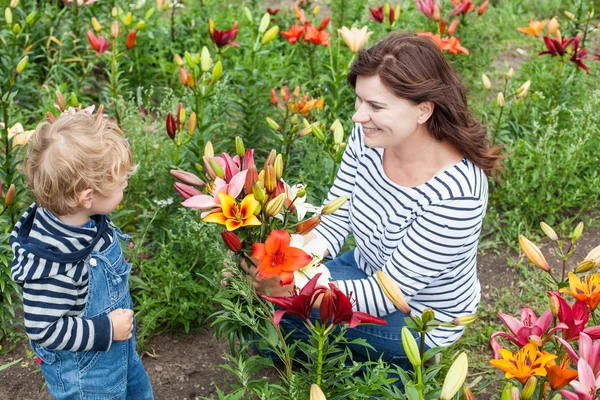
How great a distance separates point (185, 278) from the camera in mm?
2629

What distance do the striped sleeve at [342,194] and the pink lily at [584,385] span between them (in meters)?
1.17

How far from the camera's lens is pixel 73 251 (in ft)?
5.54

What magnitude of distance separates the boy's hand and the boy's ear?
308 mm

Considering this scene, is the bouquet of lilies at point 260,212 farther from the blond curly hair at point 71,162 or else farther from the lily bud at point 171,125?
the lily bud at point 171,125

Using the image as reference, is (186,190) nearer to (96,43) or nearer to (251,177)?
(251,177)

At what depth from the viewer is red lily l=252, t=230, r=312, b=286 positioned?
5.27 feet

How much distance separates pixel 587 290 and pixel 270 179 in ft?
2.47

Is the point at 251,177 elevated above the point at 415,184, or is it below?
above

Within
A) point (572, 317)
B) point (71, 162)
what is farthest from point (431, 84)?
point (71, 162)

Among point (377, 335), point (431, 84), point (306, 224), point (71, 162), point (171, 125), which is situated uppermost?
point (431, 84)

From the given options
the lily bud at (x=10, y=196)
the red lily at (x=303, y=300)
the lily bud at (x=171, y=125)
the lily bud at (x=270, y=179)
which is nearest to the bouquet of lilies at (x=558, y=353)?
the red lily at (x=303, y=300)

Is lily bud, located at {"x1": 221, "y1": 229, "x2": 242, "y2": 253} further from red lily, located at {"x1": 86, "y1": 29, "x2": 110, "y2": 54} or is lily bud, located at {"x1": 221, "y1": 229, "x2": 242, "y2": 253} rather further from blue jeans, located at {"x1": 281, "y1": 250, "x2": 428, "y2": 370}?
red lily, located at {"x1": 86, "y1": 29, "x2": 110, "y2": 54}

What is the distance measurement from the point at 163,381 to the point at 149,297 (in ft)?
1.06

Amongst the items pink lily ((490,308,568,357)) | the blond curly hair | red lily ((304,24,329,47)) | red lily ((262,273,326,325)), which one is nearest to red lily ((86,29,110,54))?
red lily ((304,24,329,47))
